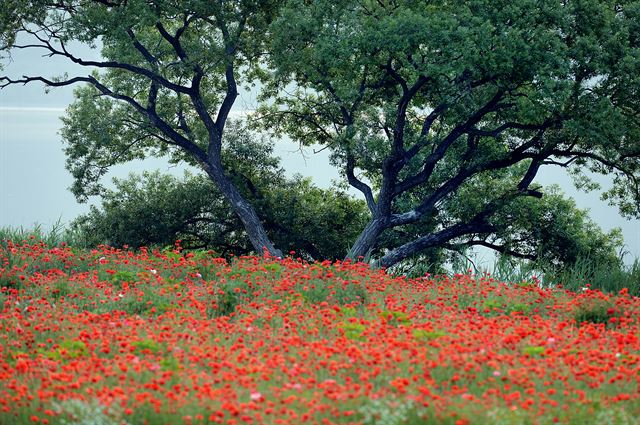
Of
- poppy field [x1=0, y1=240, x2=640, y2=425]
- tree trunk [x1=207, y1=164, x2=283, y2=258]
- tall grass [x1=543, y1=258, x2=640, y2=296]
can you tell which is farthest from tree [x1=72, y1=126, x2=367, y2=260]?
poppy field [x1=0, y1=240, x2=640, y2=425]

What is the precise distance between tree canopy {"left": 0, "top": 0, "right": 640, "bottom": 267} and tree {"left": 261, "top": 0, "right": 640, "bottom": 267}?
6cm

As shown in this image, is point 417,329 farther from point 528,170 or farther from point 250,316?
point 528,170

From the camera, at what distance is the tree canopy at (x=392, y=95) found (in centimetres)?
1942

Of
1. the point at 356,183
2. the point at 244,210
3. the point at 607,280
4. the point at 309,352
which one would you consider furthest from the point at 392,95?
the point at 309,352

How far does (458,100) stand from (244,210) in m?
7.52

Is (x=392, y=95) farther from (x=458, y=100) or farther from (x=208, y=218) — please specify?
(x=208, y=218)

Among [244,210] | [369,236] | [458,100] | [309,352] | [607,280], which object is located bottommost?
[309,352]

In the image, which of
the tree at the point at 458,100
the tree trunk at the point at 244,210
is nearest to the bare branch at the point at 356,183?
the tree at the point at 458,100

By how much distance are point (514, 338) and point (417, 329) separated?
1.00 m

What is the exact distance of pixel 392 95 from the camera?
78.5 feet

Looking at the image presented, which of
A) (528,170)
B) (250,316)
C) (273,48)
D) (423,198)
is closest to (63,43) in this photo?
(273,48)

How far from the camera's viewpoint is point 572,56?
1991 cm

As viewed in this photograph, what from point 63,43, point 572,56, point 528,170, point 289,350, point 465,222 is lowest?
point 289,350

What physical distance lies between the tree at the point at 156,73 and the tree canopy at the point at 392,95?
64 mm
